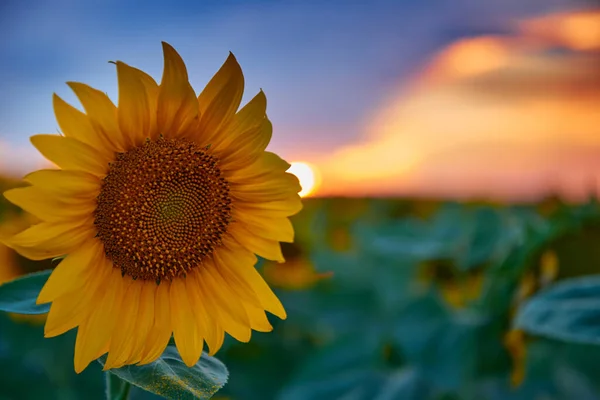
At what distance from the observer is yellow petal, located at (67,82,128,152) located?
65cm

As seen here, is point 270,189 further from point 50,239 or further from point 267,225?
point 50,239

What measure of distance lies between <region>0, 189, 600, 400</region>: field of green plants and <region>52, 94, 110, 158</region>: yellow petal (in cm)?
81

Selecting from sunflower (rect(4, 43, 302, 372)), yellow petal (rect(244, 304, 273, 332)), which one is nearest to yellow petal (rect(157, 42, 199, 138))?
sunflower (rect(4, 43, 302, 372))

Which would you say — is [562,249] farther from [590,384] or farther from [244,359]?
[244,359]

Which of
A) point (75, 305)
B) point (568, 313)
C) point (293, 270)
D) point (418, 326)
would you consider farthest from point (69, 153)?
point (293, 270)

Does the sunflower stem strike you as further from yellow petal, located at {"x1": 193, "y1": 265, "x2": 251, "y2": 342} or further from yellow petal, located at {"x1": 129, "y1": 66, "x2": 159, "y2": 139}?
yellow petal, located at {"x1": 129, "y1": 66, "x2": 159, "y2": 139}

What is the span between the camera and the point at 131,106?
681 mm

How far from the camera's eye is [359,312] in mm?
2301

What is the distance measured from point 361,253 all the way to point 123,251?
7.10ft

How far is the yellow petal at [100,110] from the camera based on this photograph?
655 millimetres

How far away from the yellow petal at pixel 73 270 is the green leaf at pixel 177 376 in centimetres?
9

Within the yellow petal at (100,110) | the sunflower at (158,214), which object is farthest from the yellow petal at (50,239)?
the yellow petal at (100,110)

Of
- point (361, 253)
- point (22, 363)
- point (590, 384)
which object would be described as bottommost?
point (22, 363)

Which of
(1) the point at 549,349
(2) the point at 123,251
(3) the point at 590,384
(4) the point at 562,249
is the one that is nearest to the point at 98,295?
(2) the point at 123,251
